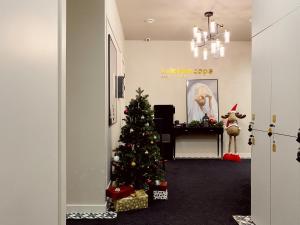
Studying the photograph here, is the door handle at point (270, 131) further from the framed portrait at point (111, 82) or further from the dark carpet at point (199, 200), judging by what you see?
the framed portrait at point (111, 82)

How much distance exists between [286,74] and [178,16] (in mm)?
3807

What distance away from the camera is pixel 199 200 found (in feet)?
13.4

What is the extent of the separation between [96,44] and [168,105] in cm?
405

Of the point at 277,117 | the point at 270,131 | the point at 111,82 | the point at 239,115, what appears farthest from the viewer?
the point at 239,115

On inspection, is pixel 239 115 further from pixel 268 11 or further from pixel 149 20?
pixel 268 11

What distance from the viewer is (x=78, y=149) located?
3588 millimetres

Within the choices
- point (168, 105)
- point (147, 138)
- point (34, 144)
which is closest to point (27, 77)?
point (34, 144)

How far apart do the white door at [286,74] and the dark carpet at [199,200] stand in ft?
4.81

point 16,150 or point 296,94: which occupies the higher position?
point 296,94

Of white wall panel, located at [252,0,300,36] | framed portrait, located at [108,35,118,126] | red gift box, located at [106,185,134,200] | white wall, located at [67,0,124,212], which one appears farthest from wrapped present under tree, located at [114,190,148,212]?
white wall panel, located at [252,0,300,36]

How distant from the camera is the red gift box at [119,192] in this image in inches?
143

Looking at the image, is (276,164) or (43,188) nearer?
(43,188)

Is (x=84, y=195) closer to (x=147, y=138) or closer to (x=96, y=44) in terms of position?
(x=147, y=138)

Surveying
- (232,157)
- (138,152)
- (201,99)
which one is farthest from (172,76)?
(138,152)
